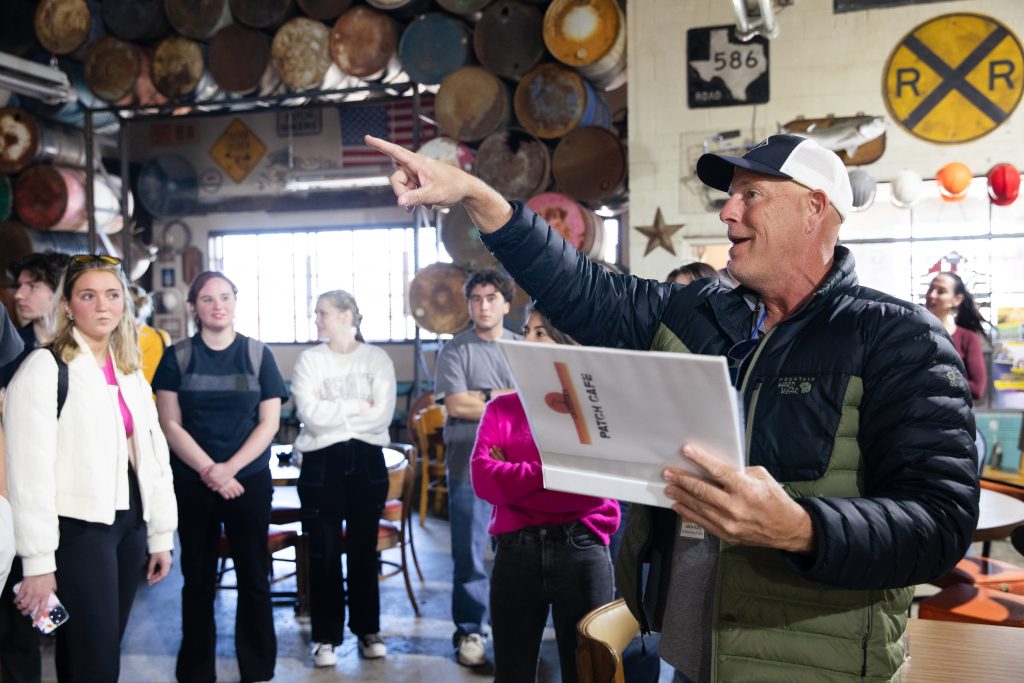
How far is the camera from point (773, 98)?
564 centimetres

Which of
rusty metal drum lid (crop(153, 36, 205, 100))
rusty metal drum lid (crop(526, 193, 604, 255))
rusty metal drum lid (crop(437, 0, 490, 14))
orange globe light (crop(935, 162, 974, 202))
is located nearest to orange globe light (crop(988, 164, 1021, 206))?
orange globe light (crop(935, 162, 974, 202))

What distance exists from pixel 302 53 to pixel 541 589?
208 inches

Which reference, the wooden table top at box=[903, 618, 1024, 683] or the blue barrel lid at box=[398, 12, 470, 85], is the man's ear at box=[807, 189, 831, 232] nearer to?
the wooden table top at box=[903, 618, 1024, 683]

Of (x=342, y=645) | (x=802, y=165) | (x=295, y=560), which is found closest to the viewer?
(x=802, y=165)

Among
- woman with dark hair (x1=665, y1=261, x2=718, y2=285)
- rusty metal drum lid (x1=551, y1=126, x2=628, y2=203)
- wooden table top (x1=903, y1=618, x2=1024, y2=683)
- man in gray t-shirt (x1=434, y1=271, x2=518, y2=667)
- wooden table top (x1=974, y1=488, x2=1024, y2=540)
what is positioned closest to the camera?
wooden table top (x1=903, y1=618, x2=1024, y2=683)

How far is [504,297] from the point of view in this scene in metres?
4.18

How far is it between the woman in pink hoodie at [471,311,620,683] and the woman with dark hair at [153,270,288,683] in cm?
137

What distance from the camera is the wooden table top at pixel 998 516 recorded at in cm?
323

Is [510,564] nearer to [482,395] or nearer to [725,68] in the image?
[482,395]

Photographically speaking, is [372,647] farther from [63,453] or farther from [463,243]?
[463,243]

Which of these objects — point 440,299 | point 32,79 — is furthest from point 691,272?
point 32,79

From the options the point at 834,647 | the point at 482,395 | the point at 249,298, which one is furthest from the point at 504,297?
the point at 249,298

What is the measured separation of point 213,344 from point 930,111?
14.6ft

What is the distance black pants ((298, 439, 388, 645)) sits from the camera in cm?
400
